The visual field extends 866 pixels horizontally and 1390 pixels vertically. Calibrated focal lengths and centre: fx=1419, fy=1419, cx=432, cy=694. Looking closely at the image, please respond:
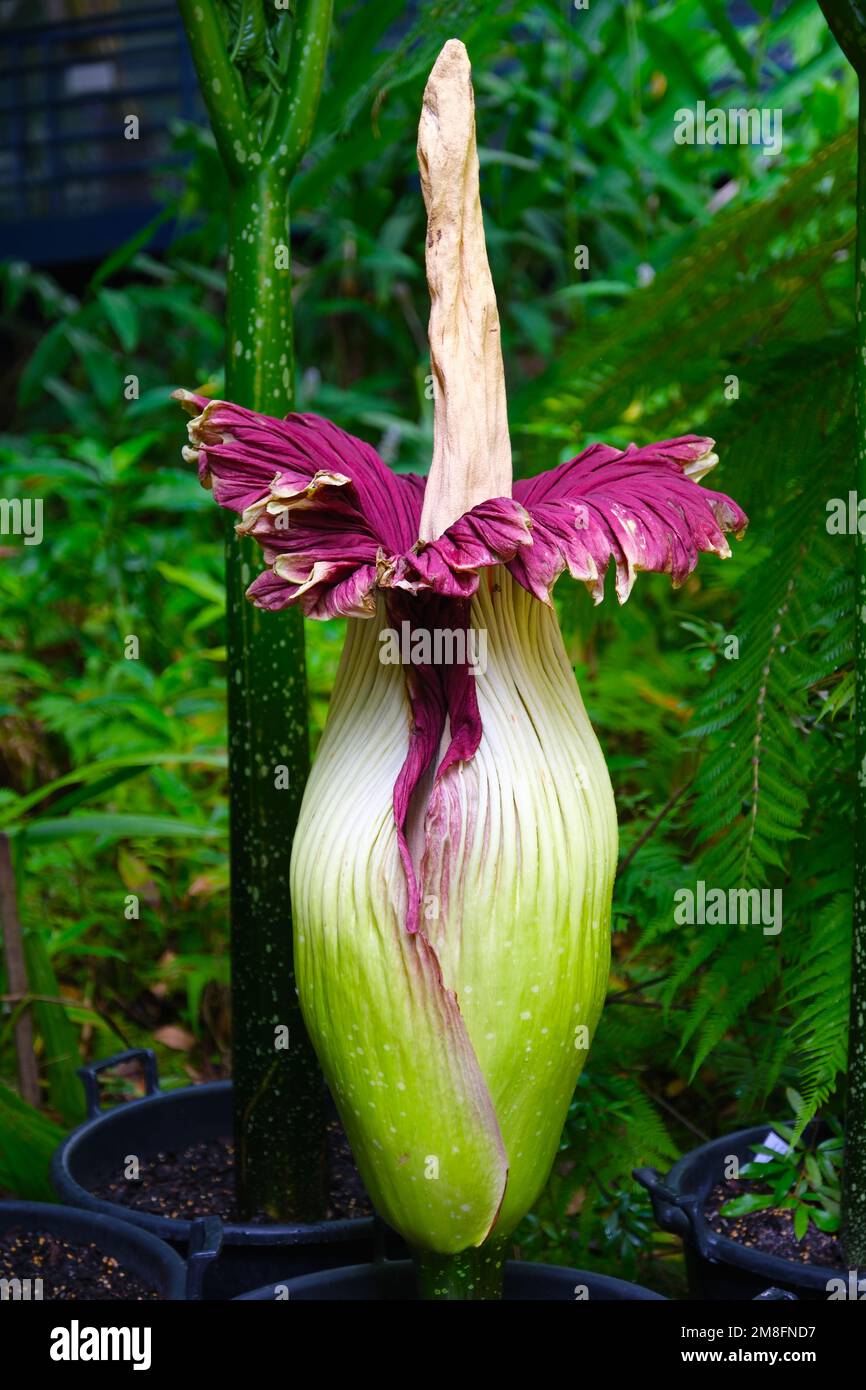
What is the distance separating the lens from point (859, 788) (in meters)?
1.17

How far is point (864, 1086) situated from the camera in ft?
3.80

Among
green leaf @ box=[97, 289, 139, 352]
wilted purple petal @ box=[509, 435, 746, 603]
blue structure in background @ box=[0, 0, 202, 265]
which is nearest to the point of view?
wilted purple petal @ box=[509, 435, 746, 603]

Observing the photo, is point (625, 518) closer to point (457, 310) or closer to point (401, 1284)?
point (457, 310)

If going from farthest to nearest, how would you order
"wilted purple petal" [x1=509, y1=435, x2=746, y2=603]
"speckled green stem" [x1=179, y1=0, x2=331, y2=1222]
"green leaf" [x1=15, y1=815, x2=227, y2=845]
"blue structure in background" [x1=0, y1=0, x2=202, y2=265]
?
"blue structure in background" [x1=0, y1=0, x2=202, y2=265] → "green leaf" [x1=15, y1=815, x2=227, y2=845] → "speckled green stem" [x1=179, y1=0, x2=331, y2=1222] → "wilted purple petal" [x1=509, y1=435, x2=746, y2=603]

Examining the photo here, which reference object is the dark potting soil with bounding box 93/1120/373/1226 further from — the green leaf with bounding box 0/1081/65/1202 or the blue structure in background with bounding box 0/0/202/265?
the blue structure in background with bounding box 0/0/202/265

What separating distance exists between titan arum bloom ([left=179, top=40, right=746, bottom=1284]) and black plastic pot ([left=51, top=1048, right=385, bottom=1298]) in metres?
0.26

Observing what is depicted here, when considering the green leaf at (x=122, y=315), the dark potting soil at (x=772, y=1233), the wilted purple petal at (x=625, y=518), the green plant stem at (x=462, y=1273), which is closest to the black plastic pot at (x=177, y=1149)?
the green plant stem at (x=462, y=1273)

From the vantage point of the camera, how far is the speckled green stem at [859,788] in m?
1.14

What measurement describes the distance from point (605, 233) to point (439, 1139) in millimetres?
3054

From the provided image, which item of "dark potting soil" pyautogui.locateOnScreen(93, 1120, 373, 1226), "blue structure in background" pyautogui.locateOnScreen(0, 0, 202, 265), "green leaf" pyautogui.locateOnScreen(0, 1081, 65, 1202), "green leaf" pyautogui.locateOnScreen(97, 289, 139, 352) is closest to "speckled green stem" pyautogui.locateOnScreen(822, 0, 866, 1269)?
"dark potting soil" pyautogui.locateOnScreen(93, 1120, 373, 1226)

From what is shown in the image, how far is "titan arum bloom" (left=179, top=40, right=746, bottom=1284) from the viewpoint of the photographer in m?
0.95

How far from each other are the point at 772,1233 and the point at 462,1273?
1.12ft

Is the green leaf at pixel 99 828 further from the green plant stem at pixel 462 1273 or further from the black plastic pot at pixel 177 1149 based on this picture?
the green plant stem at pixel 462 1273

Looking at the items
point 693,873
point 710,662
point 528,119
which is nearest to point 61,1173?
point 693,873
